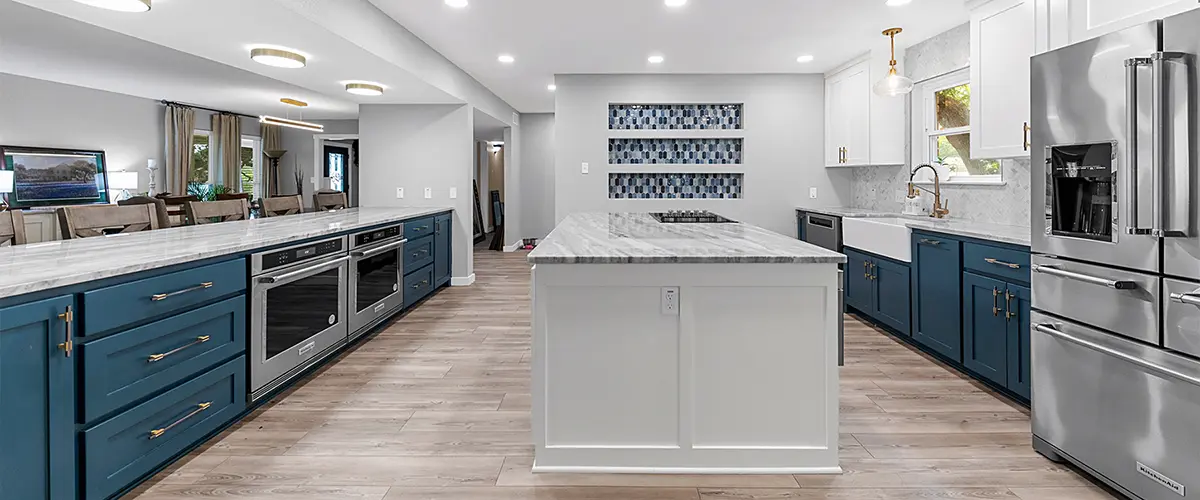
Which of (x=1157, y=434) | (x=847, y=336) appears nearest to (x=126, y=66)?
(x=847, y=336)

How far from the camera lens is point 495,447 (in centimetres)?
258

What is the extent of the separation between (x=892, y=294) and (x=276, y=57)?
4356 millimetres

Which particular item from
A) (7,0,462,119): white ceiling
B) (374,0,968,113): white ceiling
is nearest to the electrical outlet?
(7,0,462,119): white ceiling

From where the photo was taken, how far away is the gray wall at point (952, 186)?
416cm

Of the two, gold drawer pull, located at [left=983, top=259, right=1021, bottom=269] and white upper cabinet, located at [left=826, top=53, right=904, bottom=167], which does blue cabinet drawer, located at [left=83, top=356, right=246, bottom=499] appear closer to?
gold drawer pull, located at [left=983, top=259, right=1021, bottom=269]

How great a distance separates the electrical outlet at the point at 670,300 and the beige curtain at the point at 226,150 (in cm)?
1024

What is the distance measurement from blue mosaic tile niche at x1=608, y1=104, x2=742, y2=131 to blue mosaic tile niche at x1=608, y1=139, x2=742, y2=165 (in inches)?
5.2

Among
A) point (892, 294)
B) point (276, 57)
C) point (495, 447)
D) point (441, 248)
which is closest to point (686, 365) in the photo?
point (495, 447)

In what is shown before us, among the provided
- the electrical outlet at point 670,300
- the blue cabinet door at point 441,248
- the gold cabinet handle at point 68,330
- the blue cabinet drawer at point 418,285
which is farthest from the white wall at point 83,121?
the electrical outlet at point 670,300

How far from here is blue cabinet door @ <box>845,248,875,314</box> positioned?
15.9ft

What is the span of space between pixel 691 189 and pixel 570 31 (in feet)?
8.05

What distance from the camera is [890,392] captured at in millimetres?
3293

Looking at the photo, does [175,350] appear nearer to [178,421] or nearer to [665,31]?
[178,421]

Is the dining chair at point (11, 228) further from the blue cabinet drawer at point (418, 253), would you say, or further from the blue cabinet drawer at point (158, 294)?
the blue cabinet drawer at point (418, 253)
